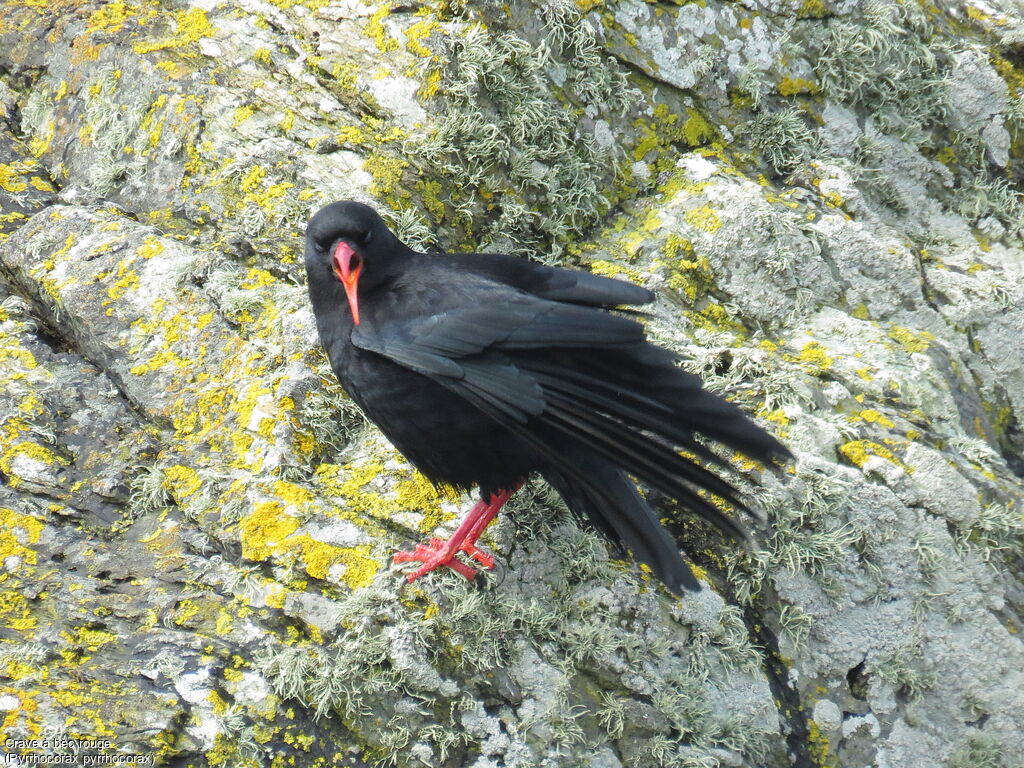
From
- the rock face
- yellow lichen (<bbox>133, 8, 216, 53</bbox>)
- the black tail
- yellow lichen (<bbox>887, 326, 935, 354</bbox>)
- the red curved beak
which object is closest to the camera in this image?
the rock face

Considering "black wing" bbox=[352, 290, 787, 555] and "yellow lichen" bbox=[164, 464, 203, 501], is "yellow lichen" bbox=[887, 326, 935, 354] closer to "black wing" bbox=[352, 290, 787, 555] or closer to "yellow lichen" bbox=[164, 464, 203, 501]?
"black wing" bbox=[352, 290, 787, 555]

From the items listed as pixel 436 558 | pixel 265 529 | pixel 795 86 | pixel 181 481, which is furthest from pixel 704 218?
pixel 181 481

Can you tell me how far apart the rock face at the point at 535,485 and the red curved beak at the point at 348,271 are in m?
0.60

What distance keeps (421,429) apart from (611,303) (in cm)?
100

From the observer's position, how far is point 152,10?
5.45 meters

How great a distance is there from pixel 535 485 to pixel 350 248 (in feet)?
4.59

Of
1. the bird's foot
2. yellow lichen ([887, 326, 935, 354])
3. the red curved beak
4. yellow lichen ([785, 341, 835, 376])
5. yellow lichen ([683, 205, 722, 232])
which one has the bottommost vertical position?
the bird's foot

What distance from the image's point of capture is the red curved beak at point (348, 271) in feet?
12.7

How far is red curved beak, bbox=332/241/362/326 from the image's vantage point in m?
3.87

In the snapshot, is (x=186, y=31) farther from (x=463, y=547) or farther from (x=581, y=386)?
(x=463, y=547)

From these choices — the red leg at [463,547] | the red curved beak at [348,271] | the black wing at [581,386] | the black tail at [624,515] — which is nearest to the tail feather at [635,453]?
the black wing at [581,386]

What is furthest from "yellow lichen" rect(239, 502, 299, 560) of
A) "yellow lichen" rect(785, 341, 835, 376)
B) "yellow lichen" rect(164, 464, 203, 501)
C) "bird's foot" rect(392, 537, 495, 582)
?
"yellow lichen" rect(785, 341, 835, 376)

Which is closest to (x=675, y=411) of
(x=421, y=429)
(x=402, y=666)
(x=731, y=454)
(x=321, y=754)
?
(x=731, y=454)

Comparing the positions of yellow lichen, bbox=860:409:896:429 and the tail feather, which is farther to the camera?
yellow lichen, bbox=860:409:896:429
